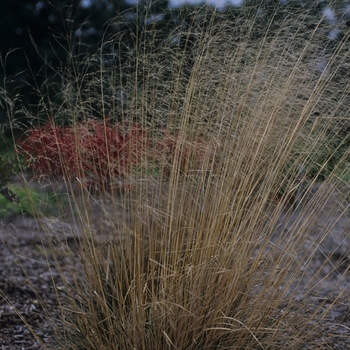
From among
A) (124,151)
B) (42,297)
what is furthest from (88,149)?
(42,297)

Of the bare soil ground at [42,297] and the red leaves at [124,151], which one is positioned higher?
the red leaves at [124,151]

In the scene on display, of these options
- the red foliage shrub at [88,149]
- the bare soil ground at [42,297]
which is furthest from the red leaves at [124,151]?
the bare soil ground at [42,297]

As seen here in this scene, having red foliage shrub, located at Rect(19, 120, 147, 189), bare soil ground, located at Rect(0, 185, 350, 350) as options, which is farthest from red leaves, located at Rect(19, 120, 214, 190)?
bare soil ground, located at Rect(0, 185, 350, 350)

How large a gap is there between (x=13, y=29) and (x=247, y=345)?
900 centimetres

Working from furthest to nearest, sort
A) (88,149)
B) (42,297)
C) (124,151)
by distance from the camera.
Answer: (42,297)
(88,149)
(124,151)

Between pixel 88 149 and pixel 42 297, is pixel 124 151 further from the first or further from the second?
pixel 42 297

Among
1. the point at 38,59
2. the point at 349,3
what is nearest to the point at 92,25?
the point at 38,59

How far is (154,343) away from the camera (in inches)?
70.1

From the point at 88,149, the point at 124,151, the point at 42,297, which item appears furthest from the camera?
the point at 42,297

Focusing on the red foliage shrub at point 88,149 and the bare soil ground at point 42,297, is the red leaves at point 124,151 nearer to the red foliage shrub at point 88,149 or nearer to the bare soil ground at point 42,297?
the red foliage shrub at point 88,149

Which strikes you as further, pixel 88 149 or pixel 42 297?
pixel 42 297

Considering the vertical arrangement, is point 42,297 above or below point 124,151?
below

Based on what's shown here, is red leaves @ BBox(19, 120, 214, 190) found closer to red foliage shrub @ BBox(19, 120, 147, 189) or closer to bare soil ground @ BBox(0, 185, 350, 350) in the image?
red foliage shrub @ BBox(19, 120, 147, 189)

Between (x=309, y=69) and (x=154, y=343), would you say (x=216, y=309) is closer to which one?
(x=154, y=343)
